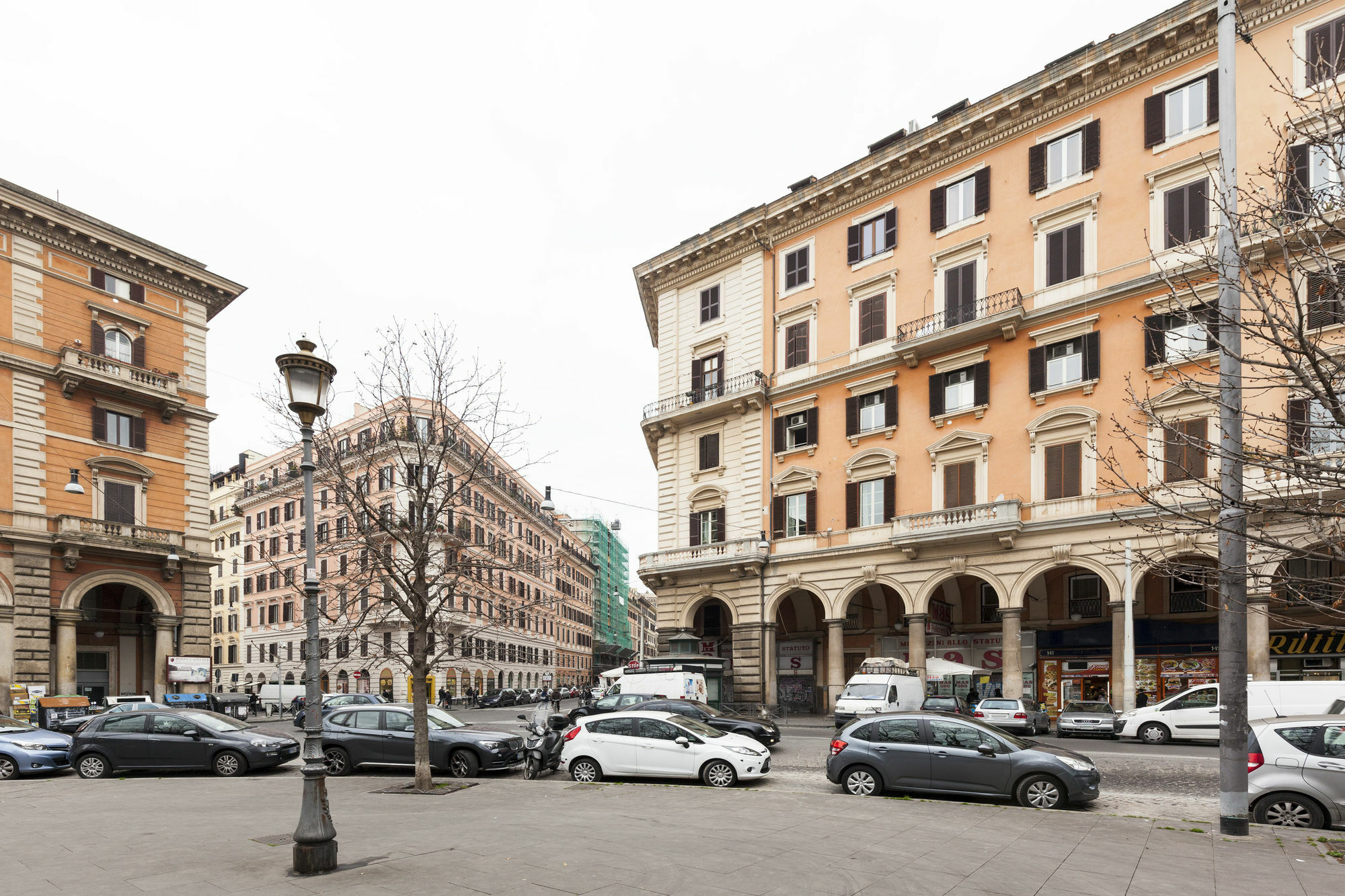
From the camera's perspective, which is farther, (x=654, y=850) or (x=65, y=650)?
(x=65, y=650)

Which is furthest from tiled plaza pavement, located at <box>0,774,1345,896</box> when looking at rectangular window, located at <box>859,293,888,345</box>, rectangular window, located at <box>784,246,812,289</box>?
rectangular window, located at <box>784,246,812,289</box>

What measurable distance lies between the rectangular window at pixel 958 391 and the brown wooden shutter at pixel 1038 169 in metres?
6.62

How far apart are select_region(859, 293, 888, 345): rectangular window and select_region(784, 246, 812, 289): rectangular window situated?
10.4 feet

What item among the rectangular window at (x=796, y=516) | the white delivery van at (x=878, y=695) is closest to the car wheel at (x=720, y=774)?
the white delivery van at (x=878, y=695)

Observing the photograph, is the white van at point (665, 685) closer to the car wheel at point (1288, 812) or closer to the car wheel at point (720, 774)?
the car wheel at point (720, 774)

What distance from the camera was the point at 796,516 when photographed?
1411 inches

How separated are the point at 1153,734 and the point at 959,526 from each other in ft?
28.4

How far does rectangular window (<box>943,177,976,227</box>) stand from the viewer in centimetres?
3200

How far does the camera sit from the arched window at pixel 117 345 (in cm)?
3638

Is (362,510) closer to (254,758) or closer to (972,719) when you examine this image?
(254,758)

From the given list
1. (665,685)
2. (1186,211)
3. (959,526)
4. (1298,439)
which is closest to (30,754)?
(665,685)

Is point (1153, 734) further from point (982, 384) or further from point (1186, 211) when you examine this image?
point (1186, 211)

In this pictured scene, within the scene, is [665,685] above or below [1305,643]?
below

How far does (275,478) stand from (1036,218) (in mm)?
51567
